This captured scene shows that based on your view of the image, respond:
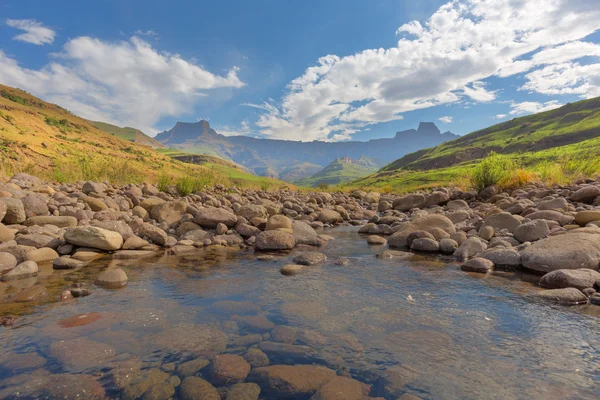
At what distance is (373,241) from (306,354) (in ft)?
28.0

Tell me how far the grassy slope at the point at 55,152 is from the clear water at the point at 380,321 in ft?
53.8

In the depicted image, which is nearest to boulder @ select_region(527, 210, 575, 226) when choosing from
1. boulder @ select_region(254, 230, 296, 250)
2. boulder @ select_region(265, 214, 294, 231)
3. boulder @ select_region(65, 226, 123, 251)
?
boulder @ select_region(254, 230, 296, 250)

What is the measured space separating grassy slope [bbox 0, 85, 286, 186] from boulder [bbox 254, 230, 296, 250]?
A: 15.2 m

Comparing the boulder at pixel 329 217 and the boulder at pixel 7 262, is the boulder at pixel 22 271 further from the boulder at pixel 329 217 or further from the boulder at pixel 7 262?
the boulder at pixel 329 217

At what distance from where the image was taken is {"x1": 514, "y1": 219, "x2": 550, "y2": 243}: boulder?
9.27m

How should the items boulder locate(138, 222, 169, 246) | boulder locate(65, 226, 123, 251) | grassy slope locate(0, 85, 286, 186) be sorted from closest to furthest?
1. boulder locate(65, 226, 123, 251)
2. boulder locate(138, 222, 169, 246)
3. grassy slope locate(0, 85, 286, 186)

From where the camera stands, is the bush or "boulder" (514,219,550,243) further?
the bush

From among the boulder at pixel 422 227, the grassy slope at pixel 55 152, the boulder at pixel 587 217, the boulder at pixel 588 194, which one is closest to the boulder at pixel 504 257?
the boulder at pixel 422 227

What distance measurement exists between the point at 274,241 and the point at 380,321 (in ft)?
20.7

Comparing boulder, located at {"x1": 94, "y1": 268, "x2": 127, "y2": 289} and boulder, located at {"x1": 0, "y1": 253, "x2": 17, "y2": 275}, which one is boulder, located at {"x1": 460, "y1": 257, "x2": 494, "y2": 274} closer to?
boulder, located at {"x1": 94, "y1": 268, "x2": 127, "y2": 289}

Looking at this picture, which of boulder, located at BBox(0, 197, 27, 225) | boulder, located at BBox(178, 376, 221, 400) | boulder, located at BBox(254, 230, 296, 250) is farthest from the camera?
boulder, located at BBox(254, 230, 296, 250)

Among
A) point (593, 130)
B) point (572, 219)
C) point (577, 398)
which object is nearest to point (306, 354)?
point (577, 398)


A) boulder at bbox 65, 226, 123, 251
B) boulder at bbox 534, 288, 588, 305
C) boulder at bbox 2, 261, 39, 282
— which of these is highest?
boulder at bbox 65, 226, 123, 251

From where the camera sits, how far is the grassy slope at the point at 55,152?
2222 centimetres
